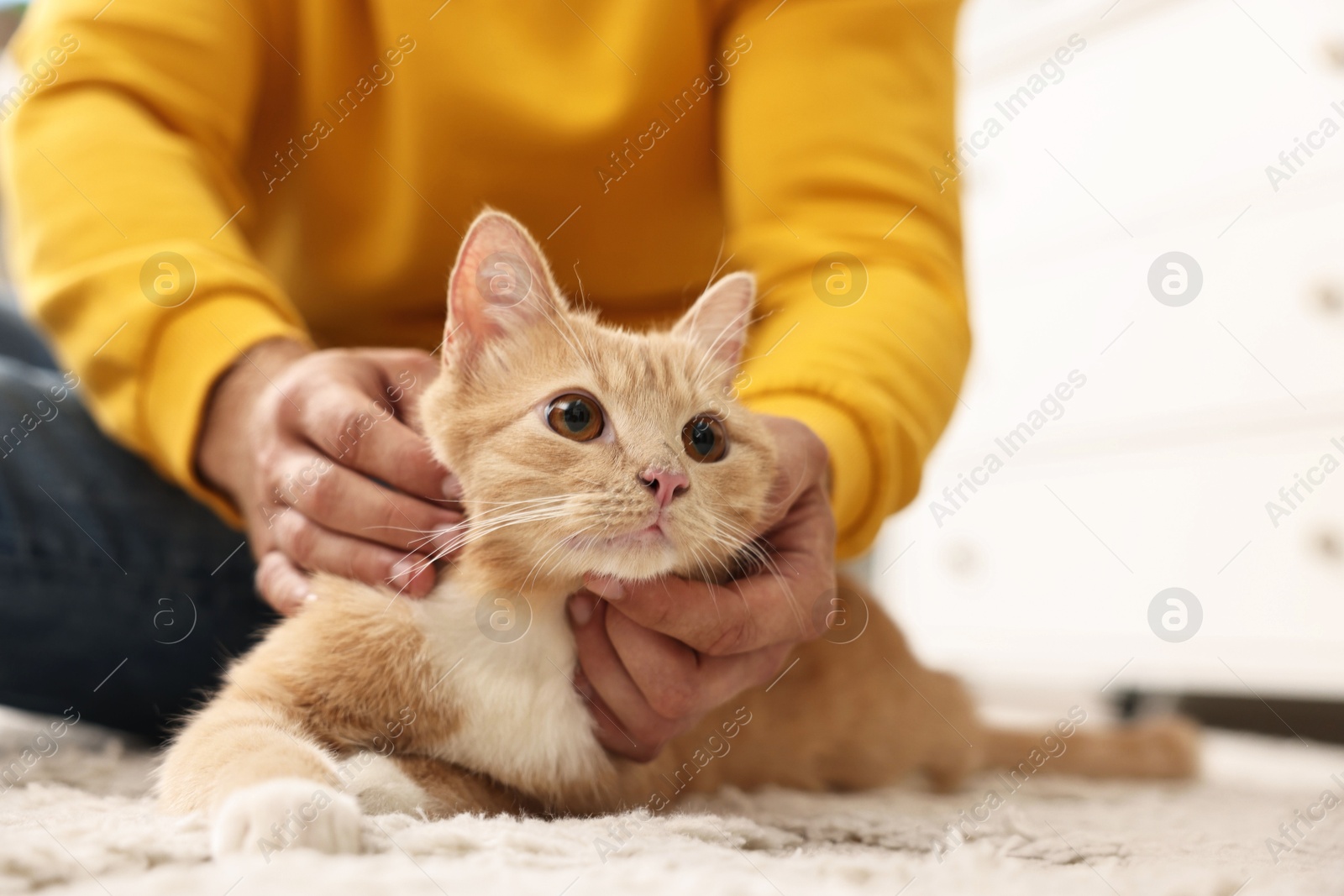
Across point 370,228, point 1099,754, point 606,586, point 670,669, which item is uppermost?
point 370,228

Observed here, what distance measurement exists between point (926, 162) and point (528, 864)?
1327mm

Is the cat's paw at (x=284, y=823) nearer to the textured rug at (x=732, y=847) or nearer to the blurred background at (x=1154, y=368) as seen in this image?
the textured rug at (x=732, y=847)

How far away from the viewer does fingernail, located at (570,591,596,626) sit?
1076mm

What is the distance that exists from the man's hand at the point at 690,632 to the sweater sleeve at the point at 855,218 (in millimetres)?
234

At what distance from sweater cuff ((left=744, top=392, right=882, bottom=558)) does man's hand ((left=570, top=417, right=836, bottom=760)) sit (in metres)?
0.15

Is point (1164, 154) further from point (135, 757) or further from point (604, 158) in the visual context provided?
point (135, 757)

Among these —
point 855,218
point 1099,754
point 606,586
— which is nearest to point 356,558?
point 606,586

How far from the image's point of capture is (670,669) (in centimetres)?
103

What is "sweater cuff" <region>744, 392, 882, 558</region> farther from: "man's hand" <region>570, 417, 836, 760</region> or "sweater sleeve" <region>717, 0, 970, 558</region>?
"man's hand" <region>570, 417, 836, 760</region>

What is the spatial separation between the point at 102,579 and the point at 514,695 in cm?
89

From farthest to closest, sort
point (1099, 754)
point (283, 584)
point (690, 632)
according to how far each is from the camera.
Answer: point (1099, 754), point (283, 584), point (690, 632)

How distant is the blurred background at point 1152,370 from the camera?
7.96ft

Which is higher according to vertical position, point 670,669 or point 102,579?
point 102,579

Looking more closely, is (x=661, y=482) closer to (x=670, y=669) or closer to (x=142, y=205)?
(x=670, y=669)
